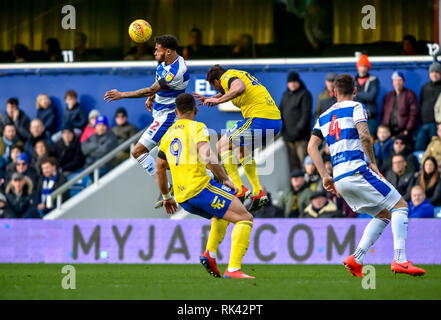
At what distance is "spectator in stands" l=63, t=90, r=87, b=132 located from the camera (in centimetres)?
1911

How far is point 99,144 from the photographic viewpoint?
1825cm

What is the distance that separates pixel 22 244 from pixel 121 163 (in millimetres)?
2680

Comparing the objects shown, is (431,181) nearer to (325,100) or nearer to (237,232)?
(325,100)

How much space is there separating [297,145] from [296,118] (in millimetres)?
574

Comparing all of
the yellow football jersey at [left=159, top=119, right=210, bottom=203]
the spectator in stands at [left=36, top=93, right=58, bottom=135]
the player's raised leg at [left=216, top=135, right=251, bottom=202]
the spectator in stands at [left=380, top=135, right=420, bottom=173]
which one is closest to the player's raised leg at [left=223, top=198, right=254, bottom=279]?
the yellow football jersey at [left=159, top=119, right=210, bottom=203]

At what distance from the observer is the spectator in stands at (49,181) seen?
17.5 m

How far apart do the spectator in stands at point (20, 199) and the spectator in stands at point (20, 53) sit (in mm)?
4153

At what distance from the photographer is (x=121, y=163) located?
17.9m

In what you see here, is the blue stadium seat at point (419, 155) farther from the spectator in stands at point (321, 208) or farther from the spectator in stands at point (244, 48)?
the spectator in stands at point (244, 48)

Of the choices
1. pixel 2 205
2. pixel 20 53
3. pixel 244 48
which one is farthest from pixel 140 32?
pixel 20 53

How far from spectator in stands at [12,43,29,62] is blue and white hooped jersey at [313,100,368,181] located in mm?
11997

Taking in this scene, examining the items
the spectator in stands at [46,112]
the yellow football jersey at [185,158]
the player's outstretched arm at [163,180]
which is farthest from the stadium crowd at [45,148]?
the yellow football jersey at [185,158]

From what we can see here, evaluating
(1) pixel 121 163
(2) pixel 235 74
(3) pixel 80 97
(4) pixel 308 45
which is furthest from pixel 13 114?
(2) pixel 235 74

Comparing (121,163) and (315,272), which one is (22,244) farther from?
(315,272)
